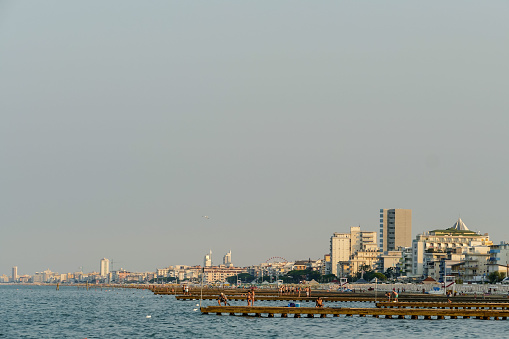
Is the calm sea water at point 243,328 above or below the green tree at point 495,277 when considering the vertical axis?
above

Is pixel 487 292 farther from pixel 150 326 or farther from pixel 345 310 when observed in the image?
pixel 150 326

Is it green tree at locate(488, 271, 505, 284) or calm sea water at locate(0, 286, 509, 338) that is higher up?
calm sea water at locate(0, 286, 509, 338)

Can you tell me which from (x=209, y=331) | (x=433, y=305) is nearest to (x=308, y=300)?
(x=433, y=305)

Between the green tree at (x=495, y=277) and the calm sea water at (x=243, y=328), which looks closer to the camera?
the calm sea water at (x=243, y=328)

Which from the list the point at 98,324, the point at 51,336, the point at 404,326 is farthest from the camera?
the point at 98,324

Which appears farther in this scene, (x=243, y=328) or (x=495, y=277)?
(x=495, y=277)

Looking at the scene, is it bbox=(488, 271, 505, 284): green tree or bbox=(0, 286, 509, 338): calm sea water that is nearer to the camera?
bbox=(0, 286, 509, 338): calm sea water

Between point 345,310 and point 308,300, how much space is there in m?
49.3

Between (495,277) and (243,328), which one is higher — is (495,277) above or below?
below

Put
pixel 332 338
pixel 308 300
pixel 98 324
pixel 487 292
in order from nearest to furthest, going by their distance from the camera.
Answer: pixel 332 338, pixel 98 324, pixel 308 300, pixel 487 292

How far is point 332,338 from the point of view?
224 feet

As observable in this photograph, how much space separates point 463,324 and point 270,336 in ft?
78.3

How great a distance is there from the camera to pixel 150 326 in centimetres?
8306

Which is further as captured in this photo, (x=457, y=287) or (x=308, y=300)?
(x=457, y=287)
